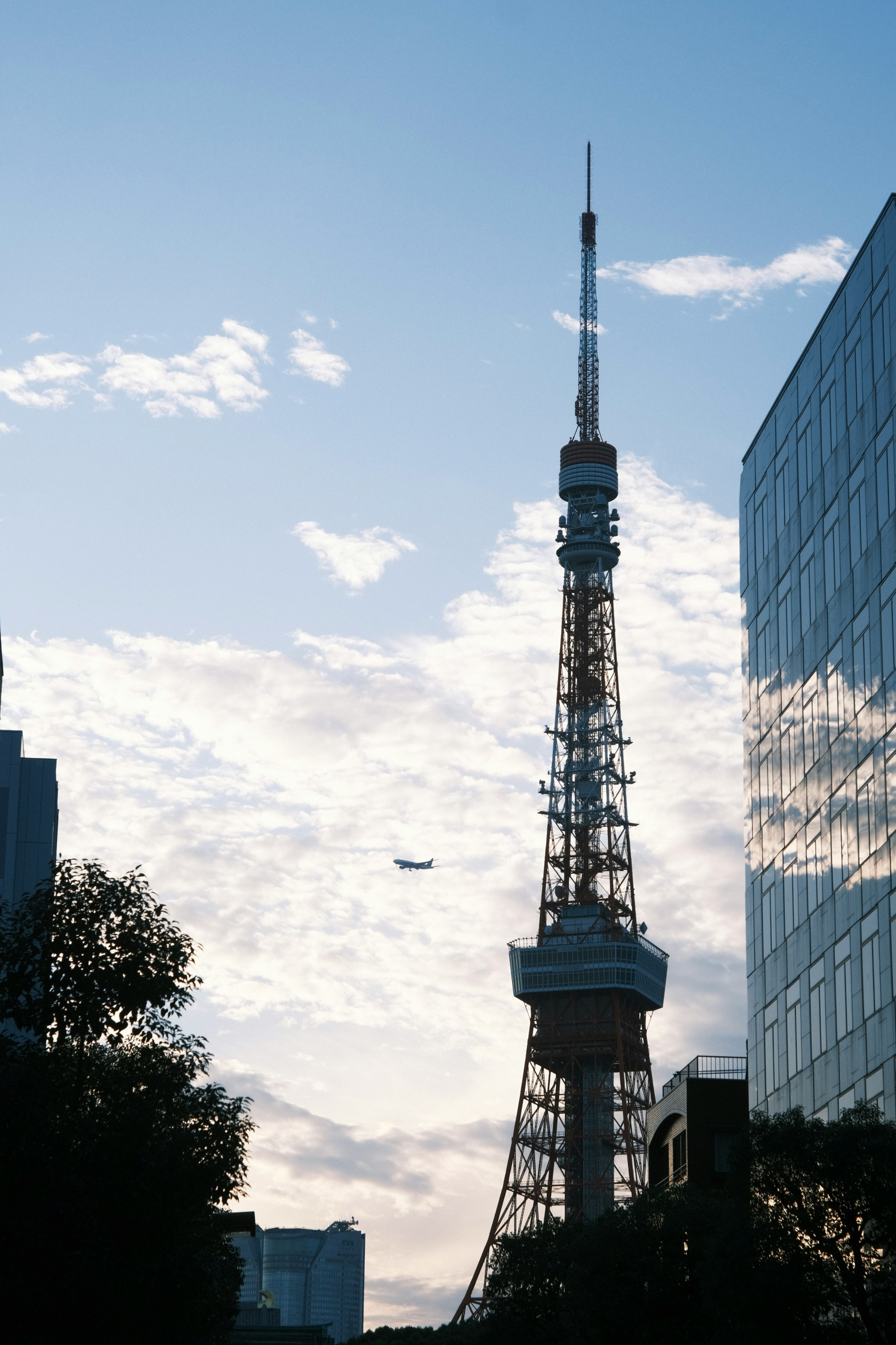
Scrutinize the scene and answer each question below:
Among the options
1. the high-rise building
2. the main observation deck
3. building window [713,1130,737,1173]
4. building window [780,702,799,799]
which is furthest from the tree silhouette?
the main observation deck

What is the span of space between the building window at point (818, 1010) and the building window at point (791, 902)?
282 cm

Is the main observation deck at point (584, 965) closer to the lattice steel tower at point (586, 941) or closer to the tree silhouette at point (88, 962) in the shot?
the lattice steel tower at point (586, 941)

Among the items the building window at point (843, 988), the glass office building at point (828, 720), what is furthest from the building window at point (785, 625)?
the building window at point (843, 988)

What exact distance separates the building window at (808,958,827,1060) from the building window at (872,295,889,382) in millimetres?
18893

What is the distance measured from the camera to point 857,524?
55062 millimetres

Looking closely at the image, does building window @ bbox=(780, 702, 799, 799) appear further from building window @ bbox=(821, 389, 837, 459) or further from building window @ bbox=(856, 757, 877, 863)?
building window @ bbox=(821, 389, 837, 459)

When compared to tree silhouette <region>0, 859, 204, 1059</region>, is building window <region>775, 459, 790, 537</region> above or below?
above

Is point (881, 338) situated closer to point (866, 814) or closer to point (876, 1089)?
point (866, 814)

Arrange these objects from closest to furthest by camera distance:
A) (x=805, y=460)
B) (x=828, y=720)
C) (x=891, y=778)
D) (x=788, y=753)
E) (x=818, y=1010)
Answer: (x=891, y=778), (x=818, y=1010), (x=828, y=720), (x=788, y=753), (x=805, y=460)

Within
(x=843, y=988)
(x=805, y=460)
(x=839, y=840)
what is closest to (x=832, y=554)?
(x=805, y=460)

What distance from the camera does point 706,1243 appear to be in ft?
132

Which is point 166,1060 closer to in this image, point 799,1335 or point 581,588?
point 799,1335

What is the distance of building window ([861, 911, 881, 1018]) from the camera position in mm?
49281

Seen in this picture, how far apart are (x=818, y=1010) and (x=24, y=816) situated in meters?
37.3
